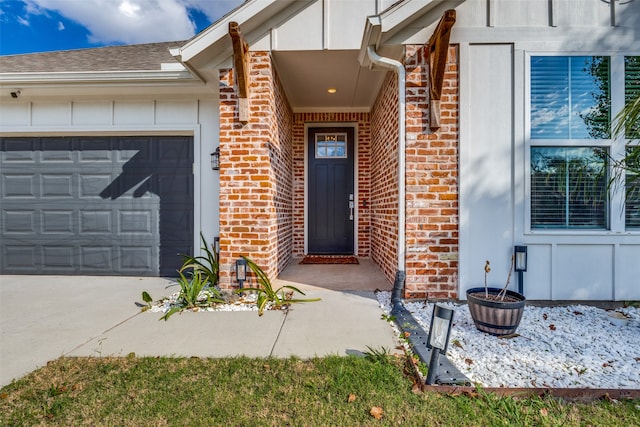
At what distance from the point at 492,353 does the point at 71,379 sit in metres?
2.65

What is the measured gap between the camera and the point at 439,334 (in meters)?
1.59

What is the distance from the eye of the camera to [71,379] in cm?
175

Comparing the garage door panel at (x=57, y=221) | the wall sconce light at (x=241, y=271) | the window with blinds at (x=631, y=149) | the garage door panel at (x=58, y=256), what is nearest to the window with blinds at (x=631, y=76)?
the window with blinds at (x=631, y=149)

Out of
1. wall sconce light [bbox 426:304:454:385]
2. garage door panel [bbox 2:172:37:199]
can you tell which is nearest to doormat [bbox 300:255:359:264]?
wall sconce light [bbox 426:304:454:385]

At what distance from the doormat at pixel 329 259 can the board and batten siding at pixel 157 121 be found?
62.7 inches

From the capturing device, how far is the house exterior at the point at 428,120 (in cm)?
297

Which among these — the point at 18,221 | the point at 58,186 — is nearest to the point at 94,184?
the point at 58,186

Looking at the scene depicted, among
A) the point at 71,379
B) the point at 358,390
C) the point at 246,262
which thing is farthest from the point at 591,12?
the point at 71,379

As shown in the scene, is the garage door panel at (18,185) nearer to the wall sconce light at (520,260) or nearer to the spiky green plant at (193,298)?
the spiky green plant at (193,298)

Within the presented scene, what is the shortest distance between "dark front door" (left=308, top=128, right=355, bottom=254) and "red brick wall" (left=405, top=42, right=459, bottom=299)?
7.57ft

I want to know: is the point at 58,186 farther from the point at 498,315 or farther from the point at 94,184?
the point at 498,315

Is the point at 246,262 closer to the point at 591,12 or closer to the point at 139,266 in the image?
the point at 139,266

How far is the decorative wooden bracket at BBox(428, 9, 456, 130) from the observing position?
8.66ft

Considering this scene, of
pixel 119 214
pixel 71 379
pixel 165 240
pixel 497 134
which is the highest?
pixel 497 134
